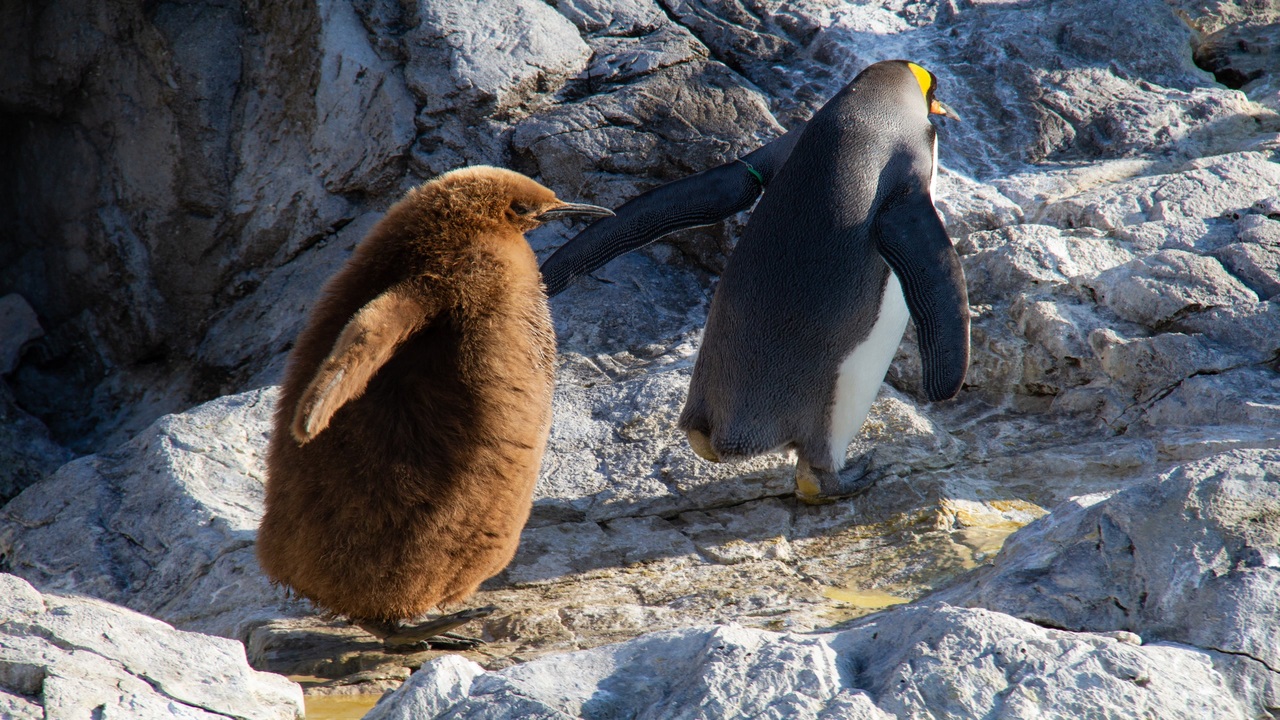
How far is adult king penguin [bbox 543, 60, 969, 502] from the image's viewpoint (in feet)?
10.9

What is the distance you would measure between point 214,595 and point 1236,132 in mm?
4310

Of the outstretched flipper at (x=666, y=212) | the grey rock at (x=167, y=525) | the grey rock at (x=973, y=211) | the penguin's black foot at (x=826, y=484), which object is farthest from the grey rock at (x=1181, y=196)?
the grey rock at (x=167, y=525)

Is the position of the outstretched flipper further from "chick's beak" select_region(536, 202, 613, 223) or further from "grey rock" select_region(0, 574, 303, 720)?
"grey rock" select_region(0, 574, 303, 720)

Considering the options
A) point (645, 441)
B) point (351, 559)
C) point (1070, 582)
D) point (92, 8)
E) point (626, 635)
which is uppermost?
point (92, 8)

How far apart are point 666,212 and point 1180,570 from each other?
2.33 m

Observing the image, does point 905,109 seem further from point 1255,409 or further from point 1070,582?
point 1070,582

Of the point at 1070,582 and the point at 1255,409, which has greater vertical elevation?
the point at 1070,582

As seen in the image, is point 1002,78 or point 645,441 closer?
point 645,441

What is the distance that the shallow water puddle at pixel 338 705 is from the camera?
2.09m

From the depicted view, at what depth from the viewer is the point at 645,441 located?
352cm

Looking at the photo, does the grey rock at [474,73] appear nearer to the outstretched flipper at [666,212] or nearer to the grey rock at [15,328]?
the outstretched flipper at [666,212]

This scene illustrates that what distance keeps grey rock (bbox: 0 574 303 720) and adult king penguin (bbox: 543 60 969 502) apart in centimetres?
180

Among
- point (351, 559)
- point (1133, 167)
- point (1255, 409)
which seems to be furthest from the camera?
point (1133, 167)

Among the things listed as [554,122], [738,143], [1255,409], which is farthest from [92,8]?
[1255,409]
